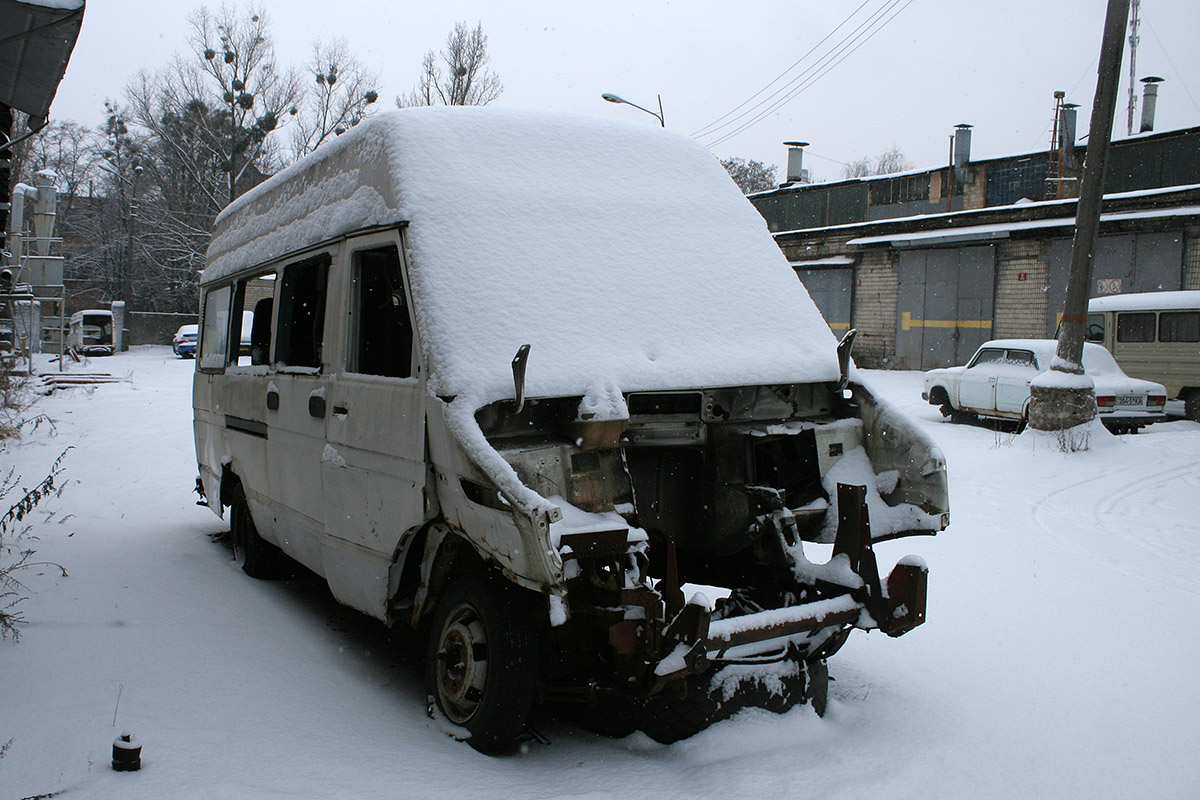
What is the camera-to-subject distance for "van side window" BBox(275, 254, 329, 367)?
4.50 m

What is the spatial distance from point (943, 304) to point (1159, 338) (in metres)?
11.5

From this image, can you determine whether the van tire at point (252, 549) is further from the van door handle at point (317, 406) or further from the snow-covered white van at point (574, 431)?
the van door handle at point (317, 406)

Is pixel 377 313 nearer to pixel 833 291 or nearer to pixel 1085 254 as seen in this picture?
pixel 1085 254

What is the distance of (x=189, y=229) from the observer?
4175 centimetres

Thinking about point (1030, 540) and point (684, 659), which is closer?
point (684, 659)

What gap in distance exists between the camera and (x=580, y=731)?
363cm

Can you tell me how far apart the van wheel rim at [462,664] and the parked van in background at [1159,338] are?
16047 millimetres

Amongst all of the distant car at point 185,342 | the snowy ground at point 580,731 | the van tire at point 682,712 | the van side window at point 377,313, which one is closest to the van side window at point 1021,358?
the snowy ground at point 580,731

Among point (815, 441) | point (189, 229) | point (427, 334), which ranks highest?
point (189, 229)

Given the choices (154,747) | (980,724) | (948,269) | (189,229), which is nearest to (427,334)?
(154,747)

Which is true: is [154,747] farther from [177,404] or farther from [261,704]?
[177,404]

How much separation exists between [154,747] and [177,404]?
15.4 m

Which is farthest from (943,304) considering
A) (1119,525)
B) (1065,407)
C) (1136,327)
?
(1119,525)

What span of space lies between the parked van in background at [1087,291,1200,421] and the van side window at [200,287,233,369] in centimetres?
1554
